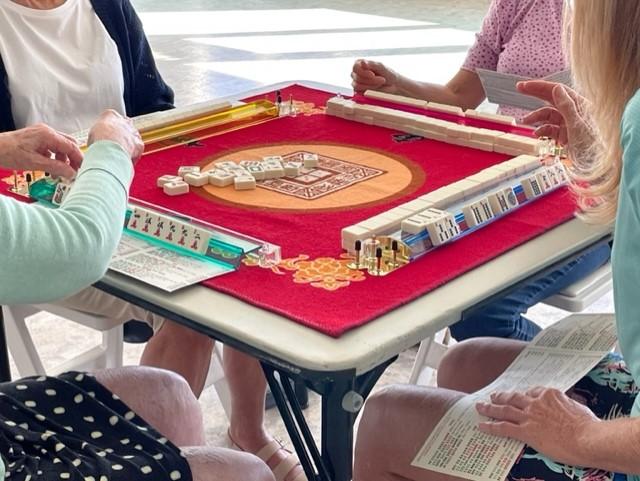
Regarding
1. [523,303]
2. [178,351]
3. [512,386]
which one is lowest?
[178,351]

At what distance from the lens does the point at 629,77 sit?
3.98ft

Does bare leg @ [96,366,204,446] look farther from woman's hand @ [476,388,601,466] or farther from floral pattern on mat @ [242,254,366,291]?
woman's hand @ [476,388,601,466]

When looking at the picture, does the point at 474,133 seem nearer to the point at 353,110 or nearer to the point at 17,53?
the point at 353,110

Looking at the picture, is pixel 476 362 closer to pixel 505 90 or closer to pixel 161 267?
pixel 161 267

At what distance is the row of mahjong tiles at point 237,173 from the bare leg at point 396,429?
1.53 feet

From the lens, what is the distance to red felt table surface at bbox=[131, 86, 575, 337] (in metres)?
1.28

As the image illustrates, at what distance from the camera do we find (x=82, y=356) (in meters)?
2.30

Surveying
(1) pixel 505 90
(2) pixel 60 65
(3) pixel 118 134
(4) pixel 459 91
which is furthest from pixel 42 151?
(4) pixel 459 91

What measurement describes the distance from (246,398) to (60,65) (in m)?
0.92

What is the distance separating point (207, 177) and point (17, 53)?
0.77 m

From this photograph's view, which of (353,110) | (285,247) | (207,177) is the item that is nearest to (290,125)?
(353,110)

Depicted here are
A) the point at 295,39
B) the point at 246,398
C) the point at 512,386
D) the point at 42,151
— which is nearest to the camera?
the point at 512,386

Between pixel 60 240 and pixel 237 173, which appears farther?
pixel 237 173

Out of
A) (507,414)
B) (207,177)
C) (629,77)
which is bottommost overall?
(507,414)
